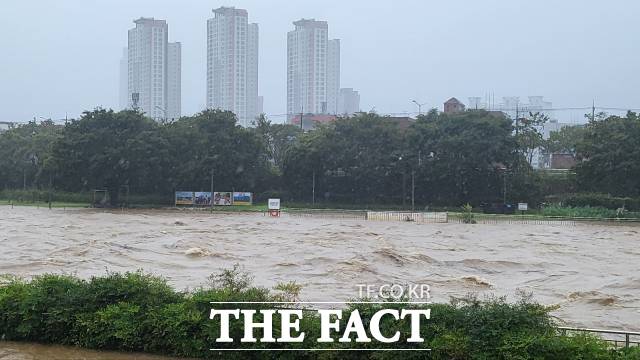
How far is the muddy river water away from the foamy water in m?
0.04

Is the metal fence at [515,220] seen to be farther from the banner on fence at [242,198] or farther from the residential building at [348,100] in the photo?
the residential building at [348,100]

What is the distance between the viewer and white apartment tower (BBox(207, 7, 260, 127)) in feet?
447

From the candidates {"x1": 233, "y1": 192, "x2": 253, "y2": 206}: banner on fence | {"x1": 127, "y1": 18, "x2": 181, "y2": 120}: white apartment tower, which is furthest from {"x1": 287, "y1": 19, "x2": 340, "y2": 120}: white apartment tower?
{"x1": 233, "y1": 192, "x2": 253, "y2": 206}: banner on fence

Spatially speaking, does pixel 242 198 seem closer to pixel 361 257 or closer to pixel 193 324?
pixel 361 257

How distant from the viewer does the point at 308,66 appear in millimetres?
156125

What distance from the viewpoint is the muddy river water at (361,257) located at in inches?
727

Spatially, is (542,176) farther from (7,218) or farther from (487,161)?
(7,218)

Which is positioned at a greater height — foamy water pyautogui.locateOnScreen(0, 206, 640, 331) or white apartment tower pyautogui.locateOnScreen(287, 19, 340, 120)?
white apartment tower pyautogui.locateOnScreen(287, 19, 340, 120)

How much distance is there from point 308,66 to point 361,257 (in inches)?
5277

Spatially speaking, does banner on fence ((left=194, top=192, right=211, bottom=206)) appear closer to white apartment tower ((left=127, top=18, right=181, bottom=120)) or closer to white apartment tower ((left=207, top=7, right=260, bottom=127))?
white apartment tower ((left=207, top=7, right=260, bottom=127))

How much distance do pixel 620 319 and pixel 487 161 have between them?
43827mm

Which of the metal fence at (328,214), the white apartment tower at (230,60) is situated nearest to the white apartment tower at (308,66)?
the white apartment tower at (230,60)

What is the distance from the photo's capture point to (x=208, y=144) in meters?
61.2

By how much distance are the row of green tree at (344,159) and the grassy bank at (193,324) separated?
50.0 metres
